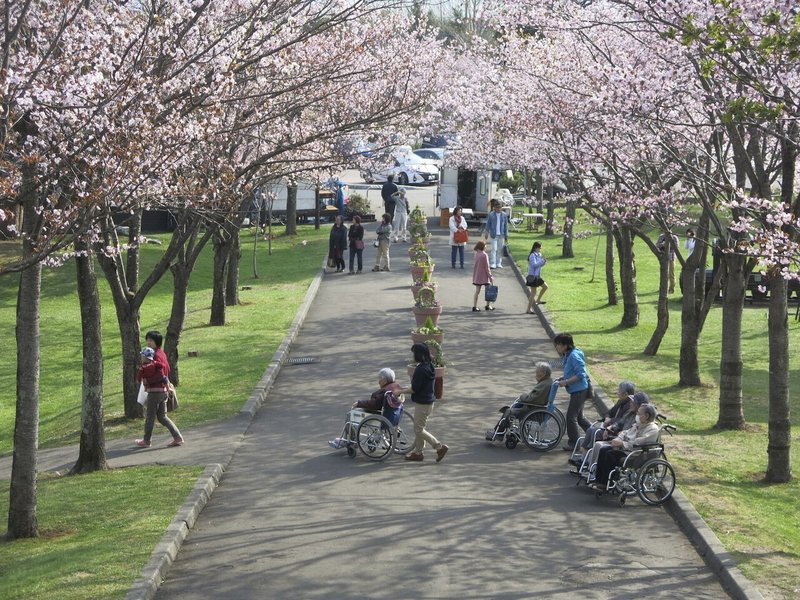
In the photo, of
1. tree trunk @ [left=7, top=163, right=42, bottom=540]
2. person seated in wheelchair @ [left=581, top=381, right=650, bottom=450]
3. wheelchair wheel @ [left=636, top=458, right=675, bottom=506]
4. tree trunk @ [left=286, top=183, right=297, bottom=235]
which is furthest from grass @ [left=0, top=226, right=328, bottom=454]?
wheelchair wheel @ [left=636, top=458, right=675, bottom=506]

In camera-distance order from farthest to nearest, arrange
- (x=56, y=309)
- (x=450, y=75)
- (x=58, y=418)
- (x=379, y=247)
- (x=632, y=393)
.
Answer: (x=450, y=75)
(x=379, y=247)
(x=56, y=309)
(x=58, y=418)
(x=632, y=393)

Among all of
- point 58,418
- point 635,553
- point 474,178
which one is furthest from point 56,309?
point 635,553

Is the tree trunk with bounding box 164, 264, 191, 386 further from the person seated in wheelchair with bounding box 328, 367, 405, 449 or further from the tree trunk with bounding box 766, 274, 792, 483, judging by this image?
the tree trunk with bounding box 766, 274, 792, 483

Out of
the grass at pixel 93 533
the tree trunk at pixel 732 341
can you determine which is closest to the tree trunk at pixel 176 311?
the grass at pixel 93 533

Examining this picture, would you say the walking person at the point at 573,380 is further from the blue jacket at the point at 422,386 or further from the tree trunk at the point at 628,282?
the tree trunk at the point at 628,282

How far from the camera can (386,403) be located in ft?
45.9

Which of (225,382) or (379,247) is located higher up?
(379,247)

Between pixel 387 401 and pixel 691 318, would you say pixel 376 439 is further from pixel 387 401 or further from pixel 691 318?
pixel 691 318

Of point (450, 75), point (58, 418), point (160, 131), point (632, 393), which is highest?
point (450, 75)

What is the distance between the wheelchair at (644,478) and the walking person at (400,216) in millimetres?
25442

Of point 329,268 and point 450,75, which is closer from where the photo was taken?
point 329,268

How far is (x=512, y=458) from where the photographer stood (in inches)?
550

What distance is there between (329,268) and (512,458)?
2059cm

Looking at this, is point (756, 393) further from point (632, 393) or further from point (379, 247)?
point (379, 247)
